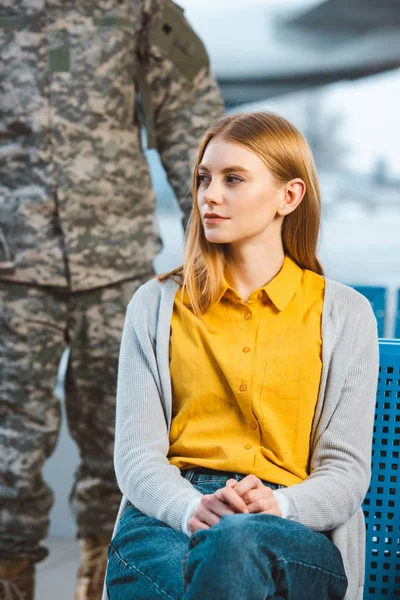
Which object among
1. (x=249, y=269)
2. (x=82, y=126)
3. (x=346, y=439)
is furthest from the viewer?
(x=82, y=126)

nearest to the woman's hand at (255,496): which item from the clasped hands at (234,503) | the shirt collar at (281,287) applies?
the clasped hands at (234,503)

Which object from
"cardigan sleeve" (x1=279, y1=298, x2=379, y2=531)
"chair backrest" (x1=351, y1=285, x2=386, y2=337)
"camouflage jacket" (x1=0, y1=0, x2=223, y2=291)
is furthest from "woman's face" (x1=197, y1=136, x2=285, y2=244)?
"chair backrest" (x1=351, y1=285, x2=386, y2=337)

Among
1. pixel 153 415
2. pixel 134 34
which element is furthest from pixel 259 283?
pixel 134 34

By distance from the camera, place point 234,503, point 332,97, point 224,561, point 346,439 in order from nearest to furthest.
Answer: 1. point 224,561
2. point 234,503
3. point 346,439
4. point 332,97

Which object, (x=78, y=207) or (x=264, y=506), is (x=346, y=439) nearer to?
(x=264, y=506)

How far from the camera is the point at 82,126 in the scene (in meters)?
1.94

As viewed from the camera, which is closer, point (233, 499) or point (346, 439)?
point (233, 499)

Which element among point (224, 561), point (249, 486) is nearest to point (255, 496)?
point (249, 486)

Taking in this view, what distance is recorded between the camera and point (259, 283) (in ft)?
4.46

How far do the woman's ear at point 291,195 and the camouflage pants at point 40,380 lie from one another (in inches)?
29.0

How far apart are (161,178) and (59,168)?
94 centimetres

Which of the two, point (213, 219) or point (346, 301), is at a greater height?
point (213, 219)

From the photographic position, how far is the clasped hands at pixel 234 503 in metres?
1.09

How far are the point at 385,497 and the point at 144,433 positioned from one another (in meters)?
0.43
